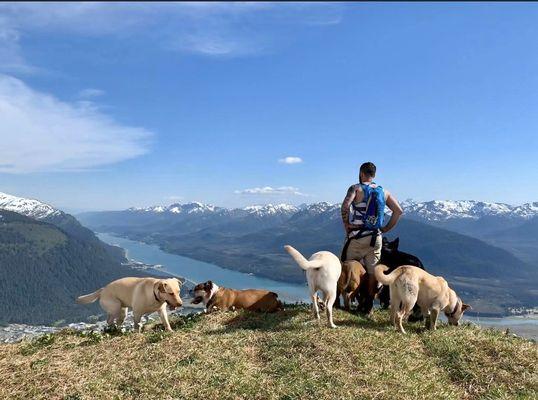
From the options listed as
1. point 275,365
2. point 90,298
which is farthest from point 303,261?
point 90,298

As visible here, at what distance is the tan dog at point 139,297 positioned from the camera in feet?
36.8

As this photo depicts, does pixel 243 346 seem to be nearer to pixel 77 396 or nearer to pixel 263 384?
pixel 263 384

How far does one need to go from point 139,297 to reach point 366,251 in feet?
22.6

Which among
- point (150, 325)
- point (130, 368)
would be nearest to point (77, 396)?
point (130, 368)

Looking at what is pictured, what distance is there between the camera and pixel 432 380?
772 cm

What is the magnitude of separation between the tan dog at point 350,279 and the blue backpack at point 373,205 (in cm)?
134

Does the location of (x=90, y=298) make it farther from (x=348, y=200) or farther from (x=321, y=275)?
(x=348, y=200)

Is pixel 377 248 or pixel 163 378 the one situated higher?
pixel 377 248

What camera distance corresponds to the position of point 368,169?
38.9 ft

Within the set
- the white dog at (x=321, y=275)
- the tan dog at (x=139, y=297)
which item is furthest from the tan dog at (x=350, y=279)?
the tan dog at (x=139, y=297)

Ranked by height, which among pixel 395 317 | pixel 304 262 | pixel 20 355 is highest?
pixel 304 262

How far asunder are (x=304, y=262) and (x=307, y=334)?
1.90m

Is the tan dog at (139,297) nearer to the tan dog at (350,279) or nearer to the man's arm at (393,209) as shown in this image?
the tan dog at (350,279)

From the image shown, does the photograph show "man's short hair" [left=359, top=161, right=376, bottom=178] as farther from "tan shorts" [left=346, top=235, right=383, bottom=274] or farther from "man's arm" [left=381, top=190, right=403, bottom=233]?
"tan shorts" [left=346, top=235, right=383, bottom=274]
